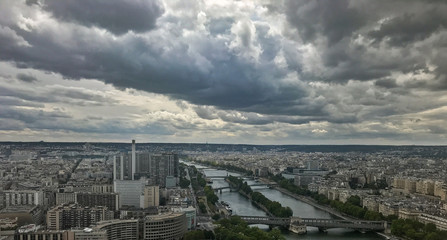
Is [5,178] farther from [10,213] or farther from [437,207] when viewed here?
[437,207]

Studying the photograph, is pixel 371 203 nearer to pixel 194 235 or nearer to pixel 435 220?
pixel 435 220

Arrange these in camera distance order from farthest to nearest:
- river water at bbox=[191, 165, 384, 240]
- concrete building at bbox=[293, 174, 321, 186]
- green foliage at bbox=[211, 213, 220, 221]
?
concrete building at bbox=[293, 174, 321, 186]
green foliage at bbox=[211, 213, 220, 221]
river water at bbox=[191, 165, 384, 240]

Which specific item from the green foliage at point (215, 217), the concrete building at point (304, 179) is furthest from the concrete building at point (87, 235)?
the concrete building at point (304, 179)

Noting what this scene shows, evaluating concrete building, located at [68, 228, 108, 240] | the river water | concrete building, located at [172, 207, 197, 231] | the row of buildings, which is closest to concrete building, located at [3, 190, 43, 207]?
the row of buildings

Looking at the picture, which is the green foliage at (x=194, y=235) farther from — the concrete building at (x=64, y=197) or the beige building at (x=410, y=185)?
the beige building at (x=410, y=185)

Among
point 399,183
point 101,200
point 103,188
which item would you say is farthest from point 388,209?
point 103,188

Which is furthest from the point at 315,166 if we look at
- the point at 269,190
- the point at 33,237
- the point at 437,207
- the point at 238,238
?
the point at 33,237

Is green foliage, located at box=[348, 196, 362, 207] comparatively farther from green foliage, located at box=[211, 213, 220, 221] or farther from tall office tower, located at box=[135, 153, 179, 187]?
tall office tower, located at box=[135, 153, 179, 187]
